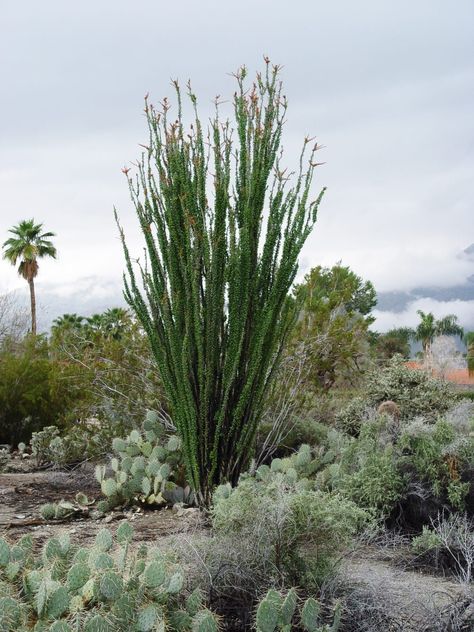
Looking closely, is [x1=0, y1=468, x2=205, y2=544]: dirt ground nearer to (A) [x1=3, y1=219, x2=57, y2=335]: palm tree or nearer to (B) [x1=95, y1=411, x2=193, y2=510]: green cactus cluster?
(B) [x1=95, y1=411, x2=193, y2=510]: green cactus cluster

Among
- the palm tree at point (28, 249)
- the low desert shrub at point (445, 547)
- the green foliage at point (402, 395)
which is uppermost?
the palm tree at point (28, 249)

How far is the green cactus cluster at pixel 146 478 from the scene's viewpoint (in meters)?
7.25

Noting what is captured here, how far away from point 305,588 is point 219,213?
11.1 feet

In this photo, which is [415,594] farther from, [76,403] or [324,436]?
[76,403]

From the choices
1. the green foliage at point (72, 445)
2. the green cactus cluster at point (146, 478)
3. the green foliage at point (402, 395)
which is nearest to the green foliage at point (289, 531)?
the green cactus cluster at point (146, 478)

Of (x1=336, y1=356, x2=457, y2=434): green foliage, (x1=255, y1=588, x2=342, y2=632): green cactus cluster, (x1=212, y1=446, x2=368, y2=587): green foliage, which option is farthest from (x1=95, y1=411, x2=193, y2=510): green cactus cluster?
(x1=336, y1=356, x2=457, y2=434): green foliage

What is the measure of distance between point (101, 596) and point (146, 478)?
139 inches

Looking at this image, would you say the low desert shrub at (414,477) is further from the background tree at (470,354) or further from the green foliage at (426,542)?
the background tree at (470,354)

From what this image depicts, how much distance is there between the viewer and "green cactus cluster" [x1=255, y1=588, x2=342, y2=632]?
3.78 metres

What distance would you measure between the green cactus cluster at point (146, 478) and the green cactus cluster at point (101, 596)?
2.94 meters

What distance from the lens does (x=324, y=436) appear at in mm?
9398

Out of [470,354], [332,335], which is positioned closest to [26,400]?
[332,335]

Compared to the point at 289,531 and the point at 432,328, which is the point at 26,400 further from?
the point at 432,328

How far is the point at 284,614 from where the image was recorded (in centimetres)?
386
